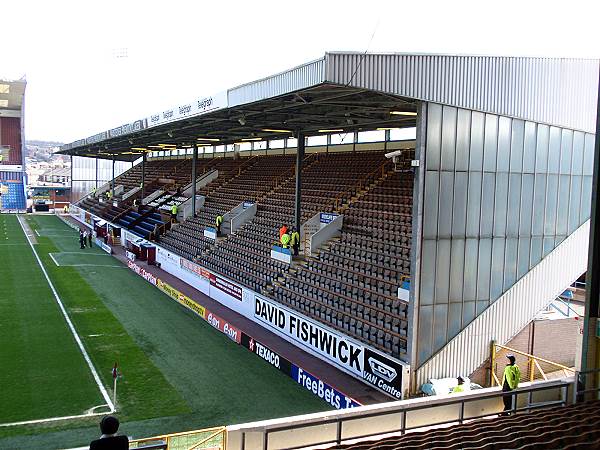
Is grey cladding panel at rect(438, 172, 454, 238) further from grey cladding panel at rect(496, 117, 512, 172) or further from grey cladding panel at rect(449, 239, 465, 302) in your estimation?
grey cladding panel at rect(496, 117, 512, 172)

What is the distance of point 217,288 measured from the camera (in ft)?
73.9

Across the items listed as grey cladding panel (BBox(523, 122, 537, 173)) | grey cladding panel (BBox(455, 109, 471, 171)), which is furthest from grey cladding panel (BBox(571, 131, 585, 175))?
grey cladding panel (BBox(455, 109, 471, 171))

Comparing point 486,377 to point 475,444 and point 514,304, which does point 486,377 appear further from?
point 475,444

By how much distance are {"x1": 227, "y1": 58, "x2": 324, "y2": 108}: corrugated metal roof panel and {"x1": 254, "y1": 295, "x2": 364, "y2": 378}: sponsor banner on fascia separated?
20.8ft

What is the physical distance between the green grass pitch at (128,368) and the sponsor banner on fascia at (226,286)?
5.28ft

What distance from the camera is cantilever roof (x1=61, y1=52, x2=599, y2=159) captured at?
11992 millimetres

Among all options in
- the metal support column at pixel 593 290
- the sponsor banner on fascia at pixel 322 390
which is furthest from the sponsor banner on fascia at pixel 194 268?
the metal support column at pixel 593 290

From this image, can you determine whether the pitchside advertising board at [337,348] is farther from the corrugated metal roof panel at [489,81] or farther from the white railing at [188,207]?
the white railing at [188,207]

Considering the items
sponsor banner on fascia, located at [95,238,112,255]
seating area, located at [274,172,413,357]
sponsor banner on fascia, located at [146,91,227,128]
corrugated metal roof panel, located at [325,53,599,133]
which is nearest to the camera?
corrugated metal roof panel, located at [325,53,599,133]

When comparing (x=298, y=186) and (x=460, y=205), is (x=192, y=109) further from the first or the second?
(x=460, y=205)

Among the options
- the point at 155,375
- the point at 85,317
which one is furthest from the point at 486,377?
the point at 85,317

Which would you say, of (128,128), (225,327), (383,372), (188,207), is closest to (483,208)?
(383,372)

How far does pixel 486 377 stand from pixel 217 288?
11293 mm

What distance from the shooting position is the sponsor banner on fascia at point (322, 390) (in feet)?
41.3
